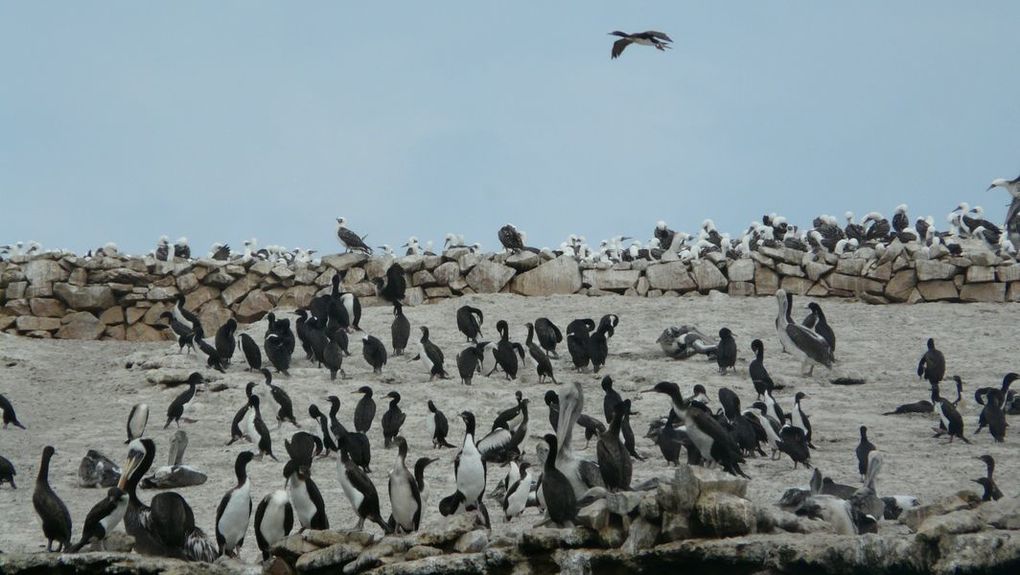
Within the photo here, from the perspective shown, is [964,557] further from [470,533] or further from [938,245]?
[938,245]

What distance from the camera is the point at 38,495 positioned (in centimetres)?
1269

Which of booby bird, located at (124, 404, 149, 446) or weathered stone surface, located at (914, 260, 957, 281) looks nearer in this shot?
booby bird, located at (124, 404, 149, 446)

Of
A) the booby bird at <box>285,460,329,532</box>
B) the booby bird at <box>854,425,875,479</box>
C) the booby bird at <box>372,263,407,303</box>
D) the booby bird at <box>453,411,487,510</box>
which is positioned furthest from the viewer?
the booby bird at <box>372,263,407,303</box>

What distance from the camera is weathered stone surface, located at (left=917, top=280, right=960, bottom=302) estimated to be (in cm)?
2764

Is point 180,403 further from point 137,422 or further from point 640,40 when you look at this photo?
point 640,40

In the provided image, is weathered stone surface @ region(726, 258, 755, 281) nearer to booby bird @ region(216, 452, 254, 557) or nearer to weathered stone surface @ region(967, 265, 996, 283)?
weathered stone surface @ region(967, 265, 996, 283)

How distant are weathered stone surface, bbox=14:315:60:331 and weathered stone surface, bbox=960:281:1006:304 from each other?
1722 centimetres

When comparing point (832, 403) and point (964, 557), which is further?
point (832, 403)

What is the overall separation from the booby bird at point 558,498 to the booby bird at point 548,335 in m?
10.4

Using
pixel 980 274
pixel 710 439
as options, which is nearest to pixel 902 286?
pixel 980 274

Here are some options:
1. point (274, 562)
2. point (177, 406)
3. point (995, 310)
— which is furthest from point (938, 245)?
point (274, 562)

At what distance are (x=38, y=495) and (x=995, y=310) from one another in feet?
61.7

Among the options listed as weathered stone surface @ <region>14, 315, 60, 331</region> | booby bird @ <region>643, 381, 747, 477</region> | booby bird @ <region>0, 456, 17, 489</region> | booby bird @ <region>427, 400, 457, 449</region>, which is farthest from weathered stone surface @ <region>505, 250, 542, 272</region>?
booby bird @ <region>0, 456, 17, 489</region>

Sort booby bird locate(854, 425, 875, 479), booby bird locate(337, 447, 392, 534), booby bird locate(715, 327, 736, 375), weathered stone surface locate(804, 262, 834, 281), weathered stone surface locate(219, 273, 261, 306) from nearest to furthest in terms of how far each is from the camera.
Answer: booby bird locate(337, 447, 392, 534)
booby bird locate(854, 425, 875, 479)
booby bird locate(715, 327, 736, 375)
weathered stone surface locate(804, 262, 834, 281)
weathered stone surface locate(219, 273, 261, 306)
